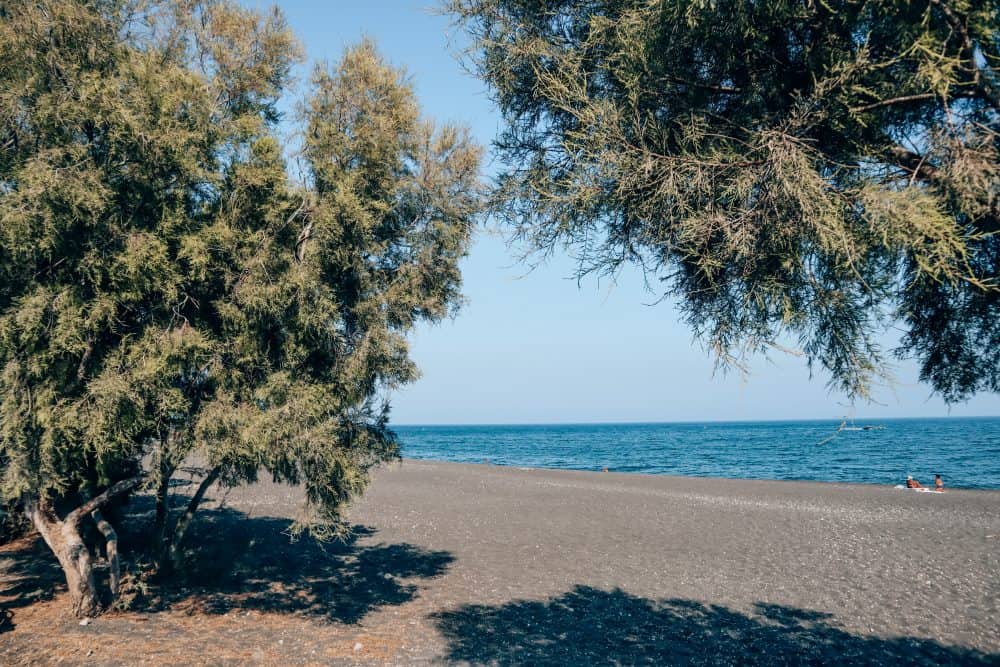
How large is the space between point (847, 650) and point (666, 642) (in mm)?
3023

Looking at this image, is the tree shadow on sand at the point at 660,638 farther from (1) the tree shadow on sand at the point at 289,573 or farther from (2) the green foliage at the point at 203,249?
(2) the green foliage at the point at 203,249

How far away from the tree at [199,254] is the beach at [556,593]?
2268mm

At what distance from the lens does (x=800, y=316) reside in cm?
434

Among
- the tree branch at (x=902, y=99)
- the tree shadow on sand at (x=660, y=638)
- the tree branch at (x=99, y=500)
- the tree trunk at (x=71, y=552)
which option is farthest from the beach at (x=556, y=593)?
the tree branch at (x=902, y=99)

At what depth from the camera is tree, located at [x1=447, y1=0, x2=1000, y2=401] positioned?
154 inches

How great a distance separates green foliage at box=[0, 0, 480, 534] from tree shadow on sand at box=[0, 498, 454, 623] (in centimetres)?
348

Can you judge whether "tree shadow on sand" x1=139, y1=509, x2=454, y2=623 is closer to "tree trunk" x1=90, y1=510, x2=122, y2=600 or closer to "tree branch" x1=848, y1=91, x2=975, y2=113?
"tree trunk" x1=90, y1=510, x2=122, y2=600

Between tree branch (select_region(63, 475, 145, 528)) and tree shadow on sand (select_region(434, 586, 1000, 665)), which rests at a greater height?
tree branch (select_region(63, 475, 145, 528))

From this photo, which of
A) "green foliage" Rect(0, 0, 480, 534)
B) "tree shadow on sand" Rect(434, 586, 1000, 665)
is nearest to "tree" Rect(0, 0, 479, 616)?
"green foliage" Rect(0, 0, 480, 534)

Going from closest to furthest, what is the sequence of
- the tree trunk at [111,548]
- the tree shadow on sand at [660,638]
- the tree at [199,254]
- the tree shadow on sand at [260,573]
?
the tree at [199,254] < the tree shadow on sand at [660,638] < the tree trunk at [111,548] < the tree shadow on sand at [260,573]

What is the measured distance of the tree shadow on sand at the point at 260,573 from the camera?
40.1 feet

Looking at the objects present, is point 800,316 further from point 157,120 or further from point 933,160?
point 157,120

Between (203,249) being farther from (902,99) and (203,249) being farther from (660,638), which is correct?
(660,638)

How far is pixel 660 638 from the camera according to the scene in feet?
36.7
